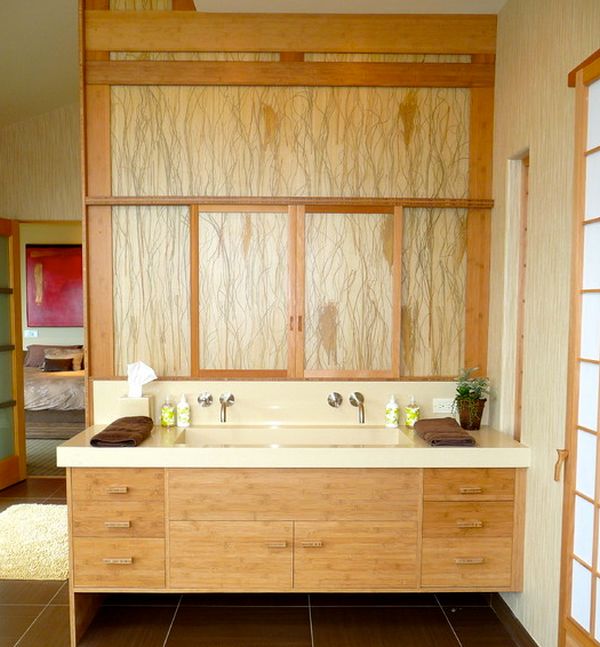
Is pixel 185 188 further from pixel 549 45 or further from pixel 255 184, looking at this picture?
pixel 549 45

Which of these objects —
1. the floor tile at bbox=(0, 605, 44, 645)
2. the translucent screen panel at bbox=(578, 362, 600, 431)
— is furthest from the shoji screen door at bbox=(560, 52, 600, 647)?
the floor tile at bbox=(0, 605, 44, 645)

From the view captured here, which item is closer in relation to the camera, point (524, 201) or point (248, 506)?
point (248, 506)

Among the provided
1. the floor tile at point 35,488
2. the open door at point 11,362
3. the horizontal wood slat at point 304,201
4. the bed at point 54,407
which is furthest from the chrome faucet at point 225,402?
the bed at point 54,407

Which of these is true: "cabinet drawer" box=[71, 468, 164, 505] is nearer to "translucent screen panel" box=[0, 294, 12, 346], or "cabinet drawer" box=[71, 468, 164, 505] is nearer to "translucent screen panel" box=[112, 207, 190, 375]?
"translucent screen panel" box=[112, 207, 190, 375]

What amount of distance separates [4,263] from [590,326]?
13.7 ft

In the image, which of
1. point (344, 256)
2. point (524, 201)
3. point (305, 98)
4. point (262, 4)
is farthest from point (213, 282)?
point (524, 201)

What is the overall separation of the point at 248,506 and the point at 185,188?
63.1 inches

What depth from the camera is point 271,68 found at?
282cm

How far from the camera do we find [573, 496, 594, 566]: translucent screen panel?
1.88m

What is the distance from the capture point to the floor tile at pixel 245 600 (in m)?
2.67

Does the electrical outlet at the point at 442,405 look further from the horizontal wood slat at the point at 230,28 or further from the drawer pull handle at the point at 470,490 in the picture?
the horizontal wood slat at the point at 230,28

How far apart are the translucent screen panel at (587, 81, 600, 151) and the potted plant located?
1.26m

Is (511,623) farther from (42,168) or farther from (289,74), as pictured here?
(42,168)

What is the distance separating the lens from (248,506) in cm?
238
